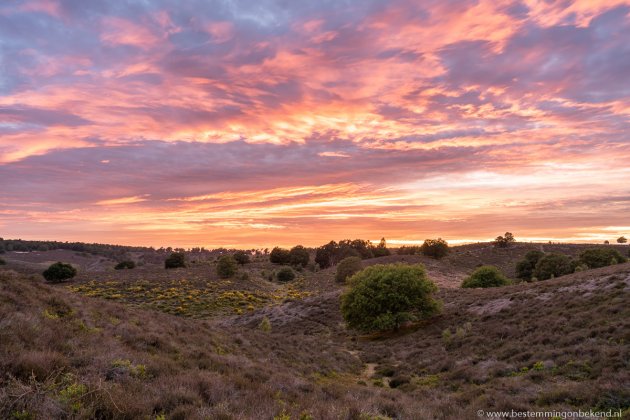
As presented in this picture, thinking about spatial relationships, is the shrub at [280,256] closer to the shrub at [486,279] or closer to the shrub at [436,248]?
the shrub at [436,248]

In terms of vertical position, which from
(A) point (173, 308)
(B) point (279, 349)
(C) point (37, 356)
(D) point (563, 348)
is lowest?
(A) point (173, 308)

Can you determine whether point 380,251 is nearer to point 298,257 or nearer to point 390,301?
point 298,257

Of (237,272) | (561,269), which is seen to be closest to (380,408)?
(561,269)

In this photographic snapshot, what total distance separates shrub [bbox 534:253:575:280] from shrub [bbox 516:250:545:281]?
18.6ft

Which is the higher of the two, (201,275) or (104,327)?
(104,327)

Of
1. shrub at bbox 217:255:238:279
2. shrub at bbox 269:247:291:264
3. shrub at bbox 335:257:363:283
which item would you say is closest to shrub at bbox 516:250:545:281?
shrub at bbox 335:257:363:283

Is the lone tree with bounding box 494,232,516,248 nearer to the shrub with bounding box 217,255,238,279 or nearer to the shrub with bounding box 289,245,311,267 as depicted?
the shrub with bounding box 289,245,311,267

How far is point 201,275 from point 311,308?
4479 cm

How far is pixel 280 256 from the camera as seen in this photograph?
393ft

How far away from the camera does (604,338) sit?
701 inches

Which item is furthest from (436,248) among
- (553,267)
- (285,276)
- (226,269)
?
(226,269)

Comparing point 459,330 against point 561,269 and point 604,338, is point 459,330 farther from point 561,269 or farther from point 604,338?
point 561,269

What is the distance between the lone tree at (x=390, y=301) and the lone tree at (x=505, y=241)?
108020 mm

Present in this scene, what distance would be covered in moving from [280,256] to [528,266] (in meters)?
73.4
